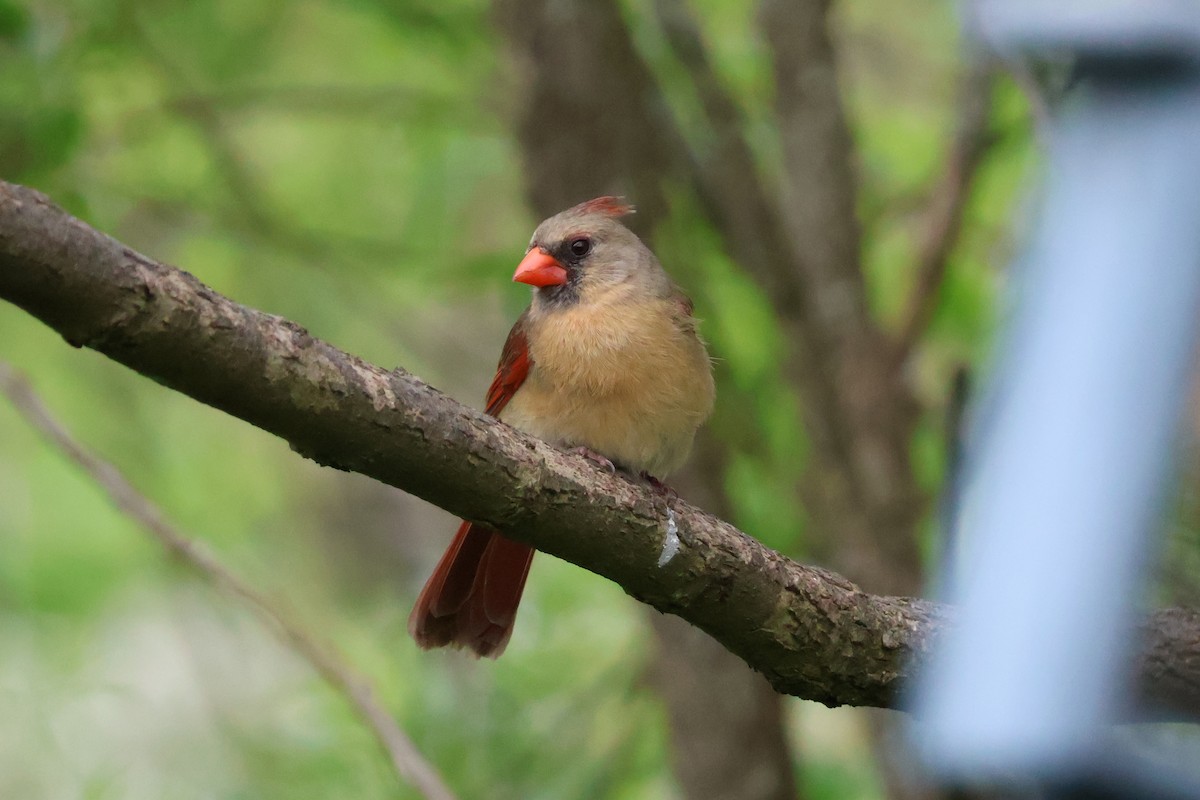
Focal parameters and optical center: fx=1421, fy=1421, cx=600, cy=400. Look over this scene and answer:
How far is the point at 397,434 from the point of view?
1.79 meters

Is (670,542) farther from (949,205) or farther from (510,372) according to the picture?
(949,205)

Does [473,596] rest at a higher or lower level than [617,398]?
lower

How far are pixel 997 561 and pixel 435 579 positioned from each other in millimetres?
2343

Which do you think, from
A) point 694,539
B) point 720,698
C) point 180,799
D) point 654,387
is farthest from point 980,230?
point 180,799

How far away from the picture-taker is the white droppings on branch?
2199 mm

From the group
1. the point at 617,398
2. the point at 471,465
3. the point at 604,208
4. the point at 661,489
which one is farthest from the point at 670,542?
the point at 604,208

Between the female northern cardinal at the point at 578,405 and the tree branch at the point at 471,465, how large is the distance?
2.28 feet

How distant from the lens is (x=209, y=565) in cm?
283

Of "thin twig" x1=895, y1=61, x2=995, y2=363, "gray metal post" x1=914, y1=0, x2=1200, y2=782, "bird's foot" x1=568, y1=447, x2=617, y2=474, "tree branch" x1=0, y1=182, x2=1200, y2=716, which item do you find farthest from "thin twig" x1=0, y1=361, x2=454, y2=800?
"thin twig" x1=895, y1=61, x2=995, y2=363

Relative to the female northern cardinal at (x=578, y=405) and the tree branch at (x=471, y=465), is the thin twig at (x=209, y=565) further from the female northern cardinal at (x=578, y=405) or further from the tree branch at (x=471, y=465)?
the tree branch at (x=471, y=465)

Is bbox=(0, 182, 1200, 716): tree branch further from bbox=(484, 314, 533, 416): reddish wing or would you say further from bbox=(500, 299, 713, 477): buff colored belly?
bbox=(484, 314, 533, 416): reddish wing

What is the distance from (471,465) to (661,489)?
69 cm

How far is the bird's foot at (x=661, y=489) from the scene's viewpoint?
230 centimetres

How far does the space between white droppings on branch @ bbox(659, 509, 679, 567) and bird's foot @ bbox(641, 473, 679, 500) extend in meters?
0.04
